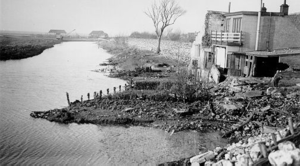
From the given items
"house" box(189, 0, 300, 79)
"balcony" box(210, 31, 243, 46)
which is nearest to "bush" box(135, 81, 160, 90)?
"house" box(189, 0, 300, 79)

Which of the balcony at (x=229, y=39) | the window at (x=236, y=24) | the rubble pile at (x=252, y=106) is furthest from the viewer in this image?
the window at (x=236, y=24)

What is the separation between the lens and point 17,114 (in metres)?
18.9

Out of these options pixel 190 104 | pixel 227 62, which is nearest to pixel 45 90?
pixel 190 104

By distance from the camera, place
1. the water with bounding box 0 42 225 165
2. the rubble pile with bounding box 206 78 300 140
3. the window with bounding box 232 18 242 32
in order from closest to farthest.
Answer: the water with bounding box 0 42 225 165 < the rubble pile with bounding box 206 78 300 140 < the window with bounding box 232 18 242 32

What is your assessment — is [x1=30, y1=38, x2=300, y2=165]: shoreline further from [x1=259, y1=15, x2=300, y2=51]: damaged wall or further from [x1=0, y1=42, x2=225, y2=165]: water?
[x1=259, y1=15, x2=300, y2=51]: damaged wall

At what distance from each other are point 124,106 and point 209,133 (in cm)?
604

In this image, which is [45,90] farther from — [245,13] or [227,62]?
[245,13]

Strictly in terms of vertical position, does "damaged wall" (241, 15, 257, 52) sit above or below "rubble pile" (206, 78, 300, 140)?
above

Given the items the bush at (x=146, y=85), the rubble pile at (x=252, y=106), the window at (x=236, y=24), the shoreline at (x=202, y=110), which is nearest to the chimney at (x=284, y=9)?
the window at (x=236, y=24)

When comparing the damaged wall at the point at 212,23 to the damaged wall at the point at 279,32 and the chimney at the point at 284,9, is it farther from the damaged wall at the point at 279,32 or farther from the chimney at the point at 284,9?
the chimney at the point at 284,9

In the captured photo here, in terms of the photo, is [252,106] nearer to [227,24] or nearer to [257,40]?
[257,40]

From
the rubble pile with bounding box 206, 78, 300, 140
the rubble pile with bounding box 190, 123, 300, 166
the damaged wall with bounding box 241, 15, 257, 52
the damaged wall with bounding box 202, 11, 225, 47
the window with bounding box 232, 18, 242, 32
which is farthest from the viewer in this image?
the damaged wall with bounding box 202, 11, 225, 47

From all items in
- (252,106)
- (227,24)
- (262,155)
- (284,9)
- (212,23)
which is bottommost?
(252,106)

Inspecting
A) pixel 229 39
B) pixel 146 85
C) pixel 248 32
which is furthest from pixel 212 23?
pixel 146 85
